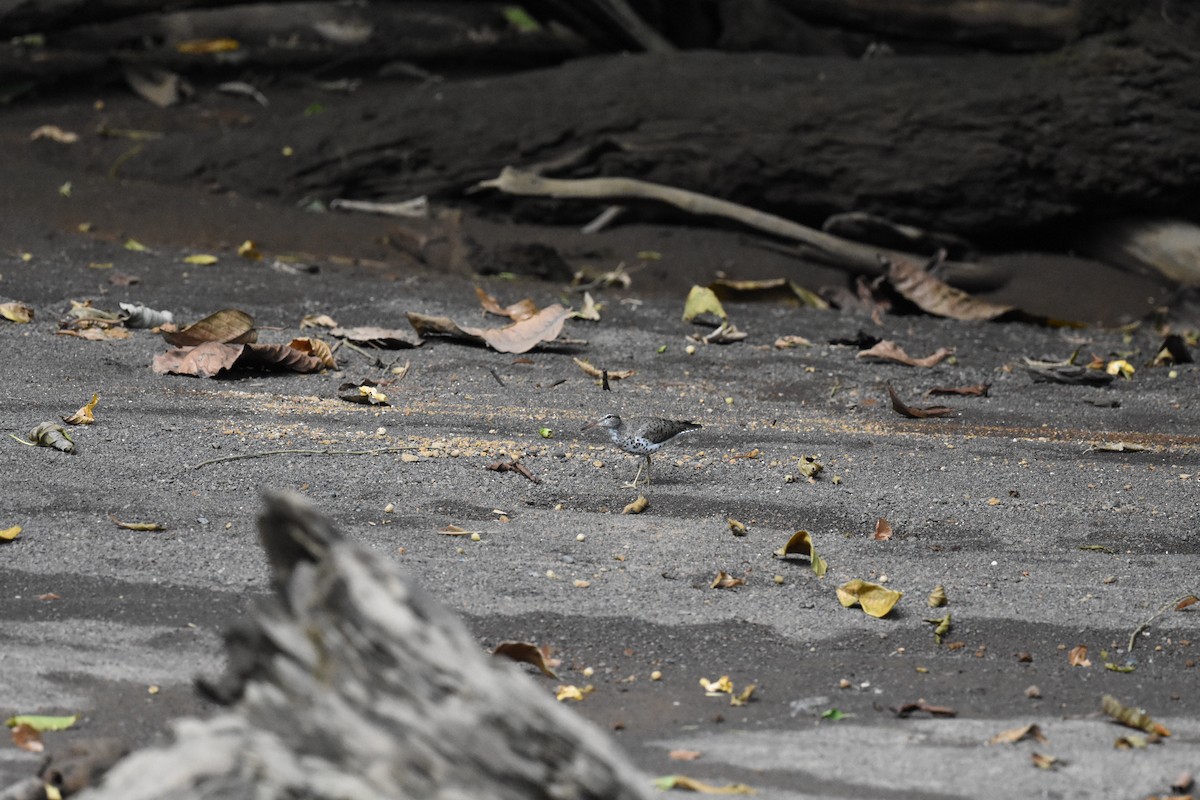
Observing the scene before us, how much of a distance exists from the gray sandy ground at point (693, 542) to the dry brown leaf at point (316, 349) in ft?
0.72

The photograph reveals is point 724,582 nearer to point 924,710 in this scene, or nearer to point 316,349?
point 924,710

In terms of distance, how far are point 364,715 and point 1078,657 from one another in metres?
2.46

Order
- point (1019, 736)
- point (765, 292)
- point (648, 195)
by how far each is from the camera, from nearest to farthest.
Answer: point (1019, 736)
point (765, 292)
point (648, 195)

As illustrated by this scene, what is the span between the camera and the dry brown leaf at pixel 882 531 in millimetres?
4730

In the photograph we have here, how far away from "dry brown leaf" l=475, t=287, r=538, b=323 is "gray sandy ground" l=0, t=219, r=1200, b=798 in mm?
515

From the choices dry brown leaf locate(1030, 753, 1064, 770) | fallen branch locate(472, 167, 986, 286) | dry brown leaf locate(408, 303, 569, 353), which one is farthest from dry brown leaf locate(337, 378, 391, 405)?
fallen branch locate(472, 167, 986, 286)

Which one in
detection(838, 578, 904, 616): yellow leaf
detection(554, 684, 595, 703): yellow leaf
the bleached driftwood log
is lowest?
detection(554, 684, 595, 703): yellow leaf

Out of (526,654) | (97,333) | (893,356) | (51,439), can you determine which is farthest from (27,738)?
(893,356)

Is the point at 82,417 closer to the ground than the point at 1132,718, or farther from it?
closer to the ground

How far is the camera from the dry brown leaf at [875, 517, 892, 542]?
186 inches

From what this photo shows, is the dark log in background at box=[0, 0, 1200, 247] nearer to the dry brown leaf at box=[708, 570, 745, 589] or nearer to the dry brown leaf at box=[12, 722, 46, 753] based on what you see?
the dry brown leaf at box=[708, 570, 745, 589]

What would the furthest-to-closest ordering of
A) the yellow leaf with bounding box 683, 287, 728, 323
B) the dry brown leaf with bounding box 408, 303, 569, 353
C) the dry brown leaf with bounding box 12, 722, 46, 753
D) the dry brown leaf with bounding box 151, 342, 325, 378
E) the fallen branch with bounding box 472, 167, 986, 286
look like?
1. the fallen branch with bounding box 472, 167, 986, 286
2. the yellow leaf with bounding box 683, 287, 728, 323
3. the dry brown leaf with bounding box 408, 303, 569, 353
4. the dry brown leaf with bounding box 151, 342, 325, 378
5. the dry brown leaf with bounding box 12, 722, 46, 753

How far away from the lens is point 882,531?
4.76 meters

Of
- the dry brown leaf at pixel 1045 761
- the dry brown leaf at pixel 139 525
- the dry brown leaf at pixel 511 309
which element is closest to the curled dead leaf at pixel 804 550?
the dry brown leaf at pixel 1045 761
